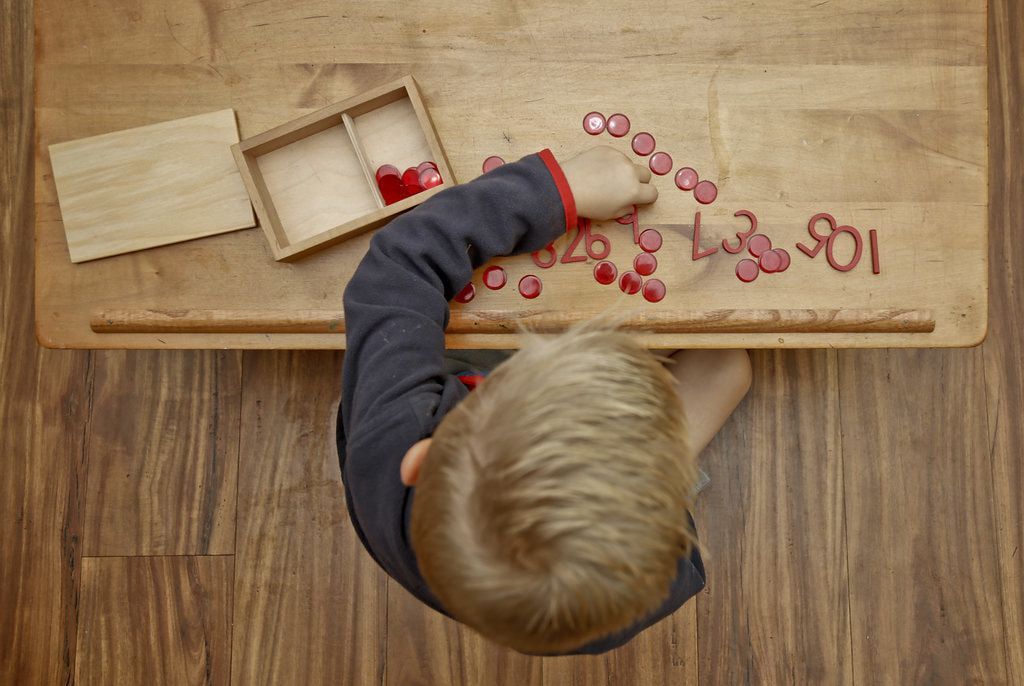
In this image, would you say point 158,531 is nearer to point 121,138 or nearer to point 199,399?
point 199,399

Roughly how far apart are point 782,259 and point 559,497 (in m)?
0.47

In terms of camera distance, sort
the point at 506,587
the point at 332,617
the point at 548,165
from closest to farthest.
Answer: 1. the point at 506,587
2. the point at 548,165
3. the point at 332,617

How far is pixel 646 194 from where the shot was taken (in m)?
0.84

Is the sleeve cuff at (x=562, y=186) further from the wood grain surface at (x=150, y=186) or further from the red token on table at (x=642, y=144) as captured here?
the wood grain surface at (x=150, y=186)

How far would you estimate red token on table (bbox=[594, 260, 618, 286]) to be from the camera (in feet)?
2.80

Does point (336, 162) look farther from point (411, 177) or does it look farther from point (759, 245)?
point (759, 245)

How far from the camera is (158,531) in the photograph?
1262 millimetres

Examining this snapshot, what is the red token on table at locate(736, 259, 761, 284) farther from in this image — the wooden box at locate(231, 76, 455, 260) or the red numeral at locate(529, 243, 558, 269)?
the wooden box at locate(231, 76, 455, 260)

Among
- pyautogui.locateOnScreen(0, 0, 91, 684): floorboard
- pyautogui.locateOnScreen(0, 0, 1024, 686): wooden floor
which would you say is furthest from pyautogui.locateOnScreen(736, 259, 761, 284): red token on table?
pyautogui.locateOnScreen(0, 0, 91, 684): floorboard

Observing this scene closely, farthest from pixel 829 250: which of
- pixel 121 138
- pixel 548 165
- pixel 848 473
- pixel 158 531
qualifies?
pixel 158 531

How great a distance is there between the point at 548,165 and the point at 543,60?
5.9 inches

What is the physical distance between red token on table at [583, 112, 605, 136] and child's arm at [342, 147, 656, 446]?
40 millimetres

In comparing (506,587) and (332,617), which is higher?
(506,587)

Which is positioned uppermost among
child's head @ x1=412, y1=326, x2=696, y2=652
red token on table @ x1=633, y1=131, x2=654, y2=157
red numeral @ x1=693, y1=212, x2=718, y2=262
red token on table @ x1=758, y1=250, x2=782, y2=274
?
red token on table @ x1=633, y1=131, x2=654, y2=157
